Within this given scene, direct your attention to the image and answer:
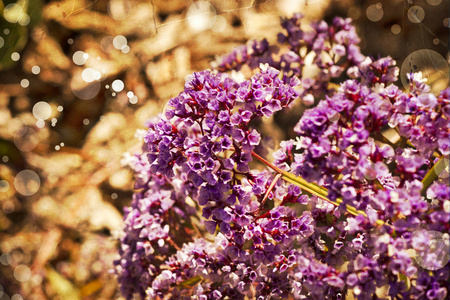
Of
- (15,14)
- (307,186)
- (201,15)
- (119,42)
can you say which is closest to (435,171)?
(307,186)

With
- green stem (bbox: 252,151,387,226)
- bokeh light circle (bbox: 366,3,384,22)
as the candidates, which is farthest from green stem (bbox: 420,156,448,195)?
bokeh light circle (bbox: 366,3,384,22)

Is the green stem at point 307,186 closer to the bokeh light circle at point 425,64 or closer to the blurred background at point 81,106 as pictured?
the bokeh light circle at point 425,64

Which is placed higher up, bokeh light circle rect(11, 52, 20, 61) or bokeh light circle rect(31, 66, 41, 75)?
bokeh light circle rect(11, 52, 20, 61)

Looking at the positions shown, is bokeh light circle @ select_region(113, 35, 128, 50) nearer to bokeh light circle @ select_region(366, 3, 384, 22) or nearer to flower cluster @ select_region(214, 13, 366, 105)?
flower cluster @ select_region(214, 13, 366, 105)

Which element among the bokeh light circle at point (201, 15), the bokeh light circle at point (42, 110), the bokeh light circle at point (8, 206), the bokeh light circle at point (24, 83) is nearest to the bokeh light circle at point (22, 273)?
the bokeh light circle at point (8, 206)

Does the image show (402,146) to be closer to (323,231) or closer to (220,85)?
(323,231)

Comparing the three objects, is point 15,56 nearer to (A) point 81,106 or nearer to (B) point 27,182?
(A) point 81,106
